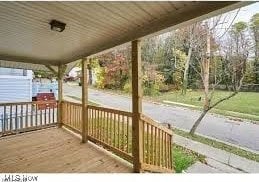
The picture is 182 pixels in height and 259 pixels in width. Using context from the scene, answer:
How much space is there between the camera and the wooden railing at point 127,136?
3194 mm

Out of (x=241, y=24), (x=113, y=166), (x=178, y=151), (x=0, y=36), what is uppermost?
(x=241, y=24)

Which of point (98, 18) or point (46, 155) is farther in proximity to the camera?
point (46, 155)

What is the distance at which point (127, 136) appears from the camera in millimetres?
3510

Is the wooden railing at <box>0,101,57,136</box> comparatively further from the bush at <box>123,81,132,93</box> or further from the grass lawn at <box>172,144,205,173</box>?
the bush at <box>123,81,132,93</box>

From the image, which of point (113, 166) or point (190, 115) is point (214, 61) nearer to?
point (190, 115)

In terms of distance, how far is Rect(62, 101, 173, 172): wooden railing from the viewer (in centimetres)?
319

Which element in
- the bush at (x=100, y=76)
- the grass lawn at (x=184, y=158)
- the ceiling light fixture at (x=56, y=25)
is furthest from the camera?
the bush at (x=100, y=76)

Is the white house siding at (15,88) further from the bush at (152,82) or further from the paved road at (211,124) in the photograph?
the bush at (152,82)

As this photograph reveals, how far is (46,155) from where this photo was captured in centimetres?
361

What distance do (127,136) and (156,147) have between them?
47cm

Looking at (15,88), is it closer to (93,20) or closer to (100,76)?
(93,20)
